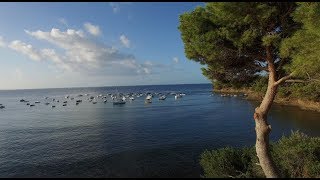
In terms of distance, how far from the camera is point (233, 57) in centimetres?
1384

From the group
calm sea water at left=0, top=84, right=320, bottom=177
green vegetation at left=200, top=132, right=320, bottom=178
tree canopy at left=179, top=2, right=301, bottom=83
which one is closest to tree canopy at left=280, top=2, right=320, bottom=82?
tree canopy at left=179, top=2, right=301, bottom=83

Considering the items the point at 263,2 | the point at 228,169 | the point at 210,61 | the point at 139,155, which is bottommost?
the point at 139,155

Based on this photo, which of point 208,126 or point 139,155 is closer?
point 139,155

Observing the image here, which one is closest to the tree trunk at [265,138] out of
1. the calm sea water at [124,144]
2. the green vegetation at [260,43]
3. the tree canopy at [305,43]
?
the green vegetation at [260,43]

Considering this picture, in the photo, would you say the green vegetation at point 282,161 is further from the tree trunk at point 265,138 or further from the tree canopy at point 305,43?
the tree canopy at point 305,43

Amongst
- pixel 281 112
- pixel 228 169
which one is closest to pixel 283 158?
pixel 228 169

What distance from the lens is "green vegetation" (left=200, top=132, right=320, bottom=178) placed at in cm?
1536

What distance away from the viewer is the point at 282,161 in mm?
16422

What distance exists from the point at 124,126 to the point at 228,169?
32.3m

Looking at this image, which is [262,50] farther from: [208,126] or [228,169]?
[208,126]

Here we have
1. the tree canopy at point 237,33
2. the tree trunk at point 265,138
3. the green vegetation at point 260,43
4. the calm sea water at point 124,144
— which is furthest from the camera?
the calm sea water at point 124,144

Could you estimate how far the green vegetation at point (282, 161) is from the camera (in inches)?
605

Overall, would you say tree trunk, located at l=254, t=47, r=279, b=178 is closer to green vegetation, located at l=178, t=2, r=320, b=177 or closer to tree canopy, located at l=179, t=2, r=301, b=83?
green vegetation, located at l=178, t=2, r=320, b=177

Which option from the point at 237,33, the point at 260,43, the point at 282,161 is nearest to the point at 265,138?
the point at 260,43
